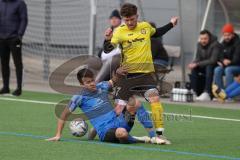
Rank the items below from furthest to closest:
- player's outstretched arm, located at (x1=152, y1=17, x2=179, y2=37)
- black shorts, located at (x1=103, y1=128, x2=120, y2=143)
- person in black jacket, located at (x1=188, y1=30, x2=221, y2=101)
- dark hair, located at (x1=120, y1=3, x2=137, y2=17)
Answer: person in black jacket, located at (x1=188, y1=30, x2=221, y2=101)
player's outstretched arm, located at (x1=152, y1=17, x2=179, y2=37)
dark hair, located at (x1=120, y1=3, x2=137, y2=17)
black shorts, located at (x1=103, y1=128, x2=120, y2=143)

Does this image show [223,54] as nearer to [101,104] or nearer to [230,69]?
[230,69]

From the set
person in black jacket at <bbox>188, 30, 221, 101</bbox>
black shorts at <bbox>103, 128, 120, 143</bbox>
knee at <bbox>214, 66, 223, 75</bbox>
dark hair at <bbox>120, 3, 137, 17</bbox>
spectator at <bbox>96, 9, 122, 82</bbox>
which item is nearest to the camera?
black shorts at <bbox>103, 128, 120, 143</bbox>

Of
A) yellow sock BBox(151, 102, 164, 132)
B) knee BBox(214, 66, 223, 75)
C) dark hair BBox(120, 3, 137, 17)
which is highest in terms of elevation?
dark hair BBox(120, 3, 137, 17)

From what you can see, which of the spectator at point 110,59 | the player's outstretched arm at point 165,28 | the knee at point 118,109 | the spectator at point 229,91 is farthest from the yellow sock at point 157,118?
the spectator at point 229,91

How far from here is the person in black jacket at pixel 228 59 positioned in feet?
55.1

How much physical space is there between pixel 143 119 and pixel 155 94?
0.36 meters

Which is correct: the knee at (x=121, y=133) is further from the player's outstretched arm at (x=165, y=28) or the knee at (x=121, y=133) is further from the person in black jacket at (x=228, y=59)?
the person in black jacket at (x=228, y=59)

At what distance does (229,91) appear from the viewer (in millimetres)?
16656

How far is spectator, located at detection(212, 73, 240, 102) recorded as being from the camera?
16.5 metres

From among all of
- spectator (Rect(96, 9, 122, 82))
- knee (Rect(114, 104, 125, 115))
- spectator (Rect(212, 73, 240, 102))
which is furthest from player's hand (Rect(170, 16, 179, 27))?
spectator (Rect(212, 73, 240, 102))

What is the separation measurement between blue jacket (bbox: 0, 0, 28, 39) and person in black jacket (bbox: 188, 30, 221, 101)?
3.73 m

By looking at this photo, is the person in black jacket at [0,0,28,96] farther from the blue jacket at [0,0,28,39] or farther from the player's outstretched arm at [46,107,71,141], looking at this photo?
the player's outstretched arm at [46,107,71,141]

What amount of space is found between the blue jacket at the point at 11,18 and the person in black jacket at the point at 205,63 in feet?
12.2

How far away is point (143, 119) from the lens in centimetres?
1051
